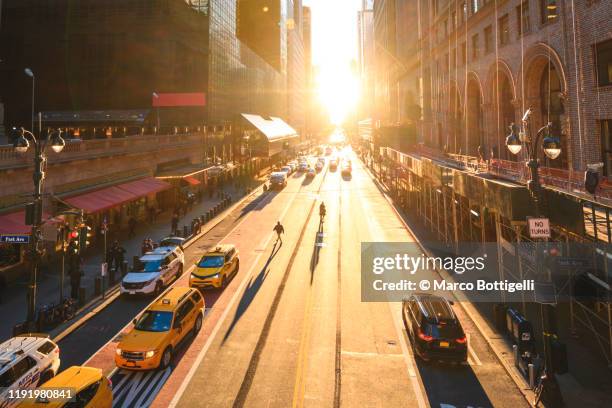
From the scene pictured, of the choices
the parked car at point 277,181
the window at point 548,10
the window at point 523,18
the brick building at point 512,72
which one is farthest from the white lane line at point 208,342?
the parked car at point 277,181

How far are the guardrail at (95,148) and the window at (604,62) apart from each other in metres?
27.6

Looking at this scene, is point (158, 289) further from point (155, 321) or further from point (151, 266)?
point (155, 321)

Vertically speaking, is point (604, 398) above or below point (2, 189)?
below

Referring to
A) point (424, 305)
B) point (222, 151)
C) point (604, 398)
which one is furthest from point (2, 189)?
point (222, 151)

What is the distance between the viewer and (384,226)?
34531 millimetres

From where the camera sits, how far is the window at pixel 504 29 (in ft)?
83.8

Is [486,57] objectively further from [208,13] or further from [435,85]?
[208,13]

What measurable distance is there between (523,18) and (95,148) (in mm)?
28763

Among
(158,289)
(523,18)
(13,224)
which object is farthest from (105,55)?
(523,18)

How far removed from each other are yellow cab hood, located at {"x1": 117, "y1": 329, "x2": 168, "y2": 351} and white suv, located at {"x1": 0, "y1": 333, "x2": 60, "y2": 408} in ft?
6.33

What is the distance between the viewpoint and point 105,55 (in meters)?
64.4

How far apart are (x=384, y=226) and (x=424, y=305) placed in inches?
826

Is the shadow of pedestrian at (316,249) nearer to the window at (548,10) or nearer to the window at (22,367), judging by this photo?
the window at (22,367)

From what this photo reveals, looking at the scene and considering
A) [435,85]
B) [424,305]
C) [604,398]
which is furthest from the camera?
[435,85]
